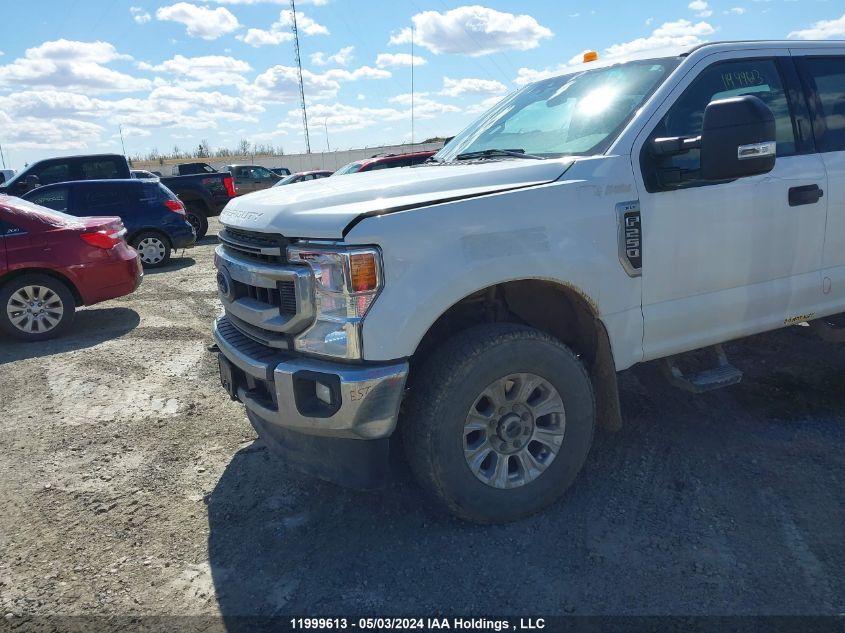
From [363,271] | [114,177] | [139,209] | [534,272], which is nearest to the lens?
[363,271]

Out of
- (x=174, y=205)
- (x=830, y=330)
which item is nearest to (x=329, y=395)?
(x=830, y=330)

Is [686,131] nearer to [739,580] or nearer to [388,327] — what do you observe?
[388,327]

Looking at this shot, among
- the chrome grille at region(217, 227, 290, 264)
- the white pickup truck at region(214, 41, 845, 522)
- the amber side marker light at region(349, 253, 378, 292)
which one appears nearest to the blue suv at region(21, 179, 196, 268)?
the white pickup truck at region(214, 41, 845, 522)

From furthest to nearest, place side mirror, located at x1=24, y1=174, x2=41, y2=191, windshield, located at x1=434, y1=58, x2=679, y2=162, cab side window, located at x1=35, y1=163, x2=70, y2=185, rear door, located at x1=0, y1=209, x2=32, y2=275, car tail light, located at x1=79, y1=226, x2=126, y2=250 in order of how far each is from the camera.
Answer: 1. cab side window, located at x1=35, y1=163, x2=70, y2=185
2. side mirror, located at x1=24, y1=174, x2=41, y2=191
3. car tail light, located at x1=79, y1=226, x2=126, y2=250
4. rear door, located at x1=0, y1=209, x2=32, y2=275
5. windshield, located at x1=434, y1=58, x2=679, y2=162

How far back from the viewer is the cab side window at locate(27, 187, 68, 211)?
33.0 ft

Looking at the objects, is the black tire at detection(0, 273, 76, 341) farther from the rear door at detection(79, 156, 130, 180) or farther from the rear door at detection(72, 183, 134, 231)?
the rear door at detection(79, 156, 130, 180)

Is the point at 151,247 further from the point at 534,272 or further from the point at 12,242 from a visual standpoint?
the point at 534,272

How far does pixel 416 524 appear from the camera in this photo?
10.0ft

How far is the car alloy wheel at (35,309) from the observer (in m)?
6.55

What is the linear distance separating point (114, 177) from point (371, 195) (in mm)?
13869

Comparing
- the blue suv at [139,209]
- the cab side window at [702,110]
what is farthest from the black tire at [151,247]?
the cab side window at [702,110]

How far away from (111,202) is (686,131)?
9.98 meters

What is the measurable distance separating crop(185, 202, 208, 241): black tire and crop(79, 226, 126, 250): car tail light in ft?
27.0

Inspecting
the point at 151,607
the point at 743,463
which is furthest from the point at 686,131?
the point at 151,607
